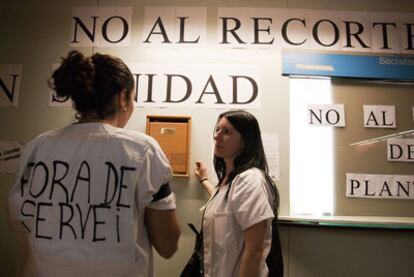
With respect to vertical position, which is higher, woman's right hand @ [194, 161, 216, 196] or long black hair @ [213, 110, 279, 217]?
long black hair @ [213, 110, 279, 217]

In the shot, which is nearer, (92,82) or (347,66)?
(92,82)

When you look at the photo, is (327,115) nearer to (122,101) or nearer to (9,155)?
(122,101)

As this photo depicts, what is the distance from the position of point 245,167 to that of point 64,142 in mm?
673

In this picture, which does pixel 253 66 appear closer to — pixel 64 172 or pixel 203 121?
pixel 203 121

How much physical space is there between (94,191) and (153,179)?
15 cm

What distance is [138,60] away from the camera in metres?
1.73

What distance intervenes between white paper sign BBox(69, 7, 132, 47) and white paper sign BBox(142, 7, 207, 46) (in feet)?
0.40

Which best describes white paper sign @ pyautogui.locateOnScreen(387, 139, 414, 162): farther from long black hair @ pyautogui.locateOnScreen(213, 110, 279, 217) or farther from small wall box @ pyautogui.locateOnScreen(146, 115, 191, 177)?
small wall box @ pyautogui.locateOnScreen(146, 115, 191, 177)

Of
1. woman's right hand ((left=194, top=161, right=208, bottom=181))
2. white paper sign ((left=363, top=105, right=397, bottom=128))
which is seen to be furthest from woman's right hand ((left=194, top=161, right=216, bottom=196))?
white paper sign ((left=363, top=105, right=397, bottom=128))

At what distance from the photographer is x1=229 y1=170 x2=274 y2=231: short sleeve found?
1029 mm

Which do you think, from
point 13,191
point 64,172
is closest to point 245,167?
point 64,172

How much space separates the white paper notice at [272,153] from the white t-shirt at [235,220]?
0.49 metres

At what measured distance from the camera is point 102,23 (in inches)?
69.5

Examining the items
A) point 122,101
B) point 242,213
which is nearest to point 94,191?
point 122,101
